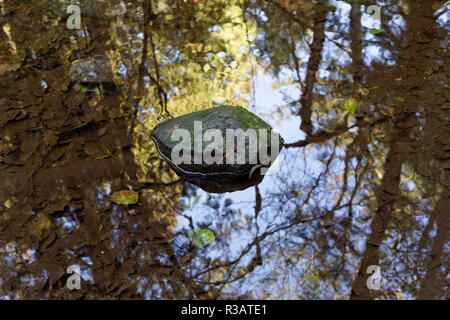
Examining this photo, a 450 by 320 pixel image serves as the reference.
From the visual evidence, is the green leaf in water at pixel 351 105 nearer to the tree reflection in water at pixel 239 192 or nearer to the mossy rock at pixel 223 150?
the tree reflection in water at pixel 239 192

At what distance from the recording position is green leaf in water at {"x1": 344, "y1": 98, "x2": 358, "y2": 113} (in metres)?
2.44

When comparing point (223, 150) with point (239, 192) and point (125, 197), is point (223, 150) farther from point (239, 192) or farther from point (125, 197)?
point (125, 197)

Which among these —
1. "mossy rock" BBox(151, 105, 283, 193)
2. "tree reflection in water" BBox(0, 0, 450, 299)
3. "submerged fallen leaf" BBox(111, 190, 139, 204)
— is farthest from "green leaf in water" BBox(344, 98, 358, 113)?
"submerged fallen leaf" BBox(111, 190, 139, 204)

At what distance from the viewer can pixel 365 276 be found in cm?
169

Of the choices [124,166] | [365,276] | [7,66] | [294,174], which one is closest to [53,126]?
[124,166]

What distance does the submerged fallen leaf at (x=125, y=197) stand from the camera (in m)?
1.98

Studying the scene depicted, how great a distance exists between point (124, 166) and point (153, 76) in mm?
826

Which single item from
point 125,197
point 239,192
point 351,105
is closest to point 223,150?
point 239,192

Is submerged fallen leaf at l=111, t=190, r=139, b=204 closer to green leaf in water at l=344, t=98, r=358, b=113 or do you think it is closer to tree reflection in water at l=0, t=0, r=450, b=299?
tree reflection in water at l=0, t=0, r=450, b=299

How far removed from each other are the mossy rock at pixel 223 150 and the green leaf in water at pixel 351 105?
59cm

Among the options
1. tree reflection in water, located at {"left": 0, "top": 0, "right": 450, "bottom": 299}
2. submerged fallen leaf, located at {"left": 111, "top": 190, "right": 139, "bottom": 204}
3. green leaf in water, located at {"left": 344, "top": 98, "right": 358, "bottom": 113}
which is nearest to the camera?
tree reflection in water, located at {"left": 0, "top": 0, "right": 450, "bottom": 299}

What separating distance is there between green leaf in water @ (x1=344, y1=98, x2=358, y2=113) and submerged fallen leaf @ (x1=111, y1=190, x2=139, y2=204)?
1461mm
